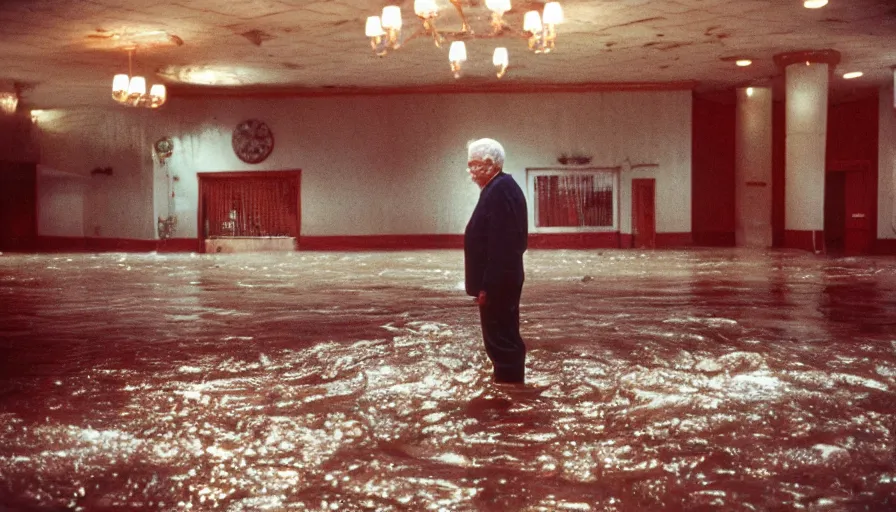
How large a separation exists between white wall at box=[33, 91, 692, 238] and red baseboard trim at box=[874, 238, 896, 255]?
4392 millimetres

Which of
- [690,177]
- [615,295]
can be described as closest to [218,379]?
[615,295]

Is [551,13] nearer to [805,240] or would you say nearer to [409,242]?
[805,240]

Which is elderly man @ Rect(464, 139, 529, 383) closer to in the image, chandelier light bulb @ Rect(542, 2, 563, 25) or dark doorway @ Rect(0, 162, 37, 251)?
chandelier light bulb @ Rect(542, 2, 563, 25)

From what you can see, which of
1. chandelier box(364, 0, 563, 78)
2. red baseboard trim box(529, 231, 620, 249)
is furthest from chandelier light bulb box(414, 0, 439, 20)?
red baseboard trim box(529, 231, 620, 249)

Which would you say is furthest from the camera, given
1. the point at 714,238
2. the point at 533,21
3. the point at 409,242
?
the point at 714,238

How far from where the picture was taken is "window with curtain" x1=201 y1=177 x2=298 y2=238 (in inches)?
674

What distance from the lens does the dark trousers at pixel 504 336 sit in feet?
10.7

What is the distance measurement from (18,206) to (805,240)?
18669 millimetres

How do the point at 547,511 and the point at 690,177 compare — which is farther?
the point at 690,177

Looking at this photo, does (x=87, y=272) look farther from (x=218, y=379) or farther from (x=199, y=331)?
(x=218, y=379)

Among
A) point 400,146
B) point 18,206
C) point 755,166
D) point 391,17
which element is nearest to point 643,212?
point 755,166

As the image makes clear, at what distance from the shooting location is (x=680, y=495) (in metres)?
2.09

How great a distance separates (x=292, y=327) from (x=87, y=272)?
21.9 ft

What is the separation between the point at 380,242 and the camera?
665 inches
